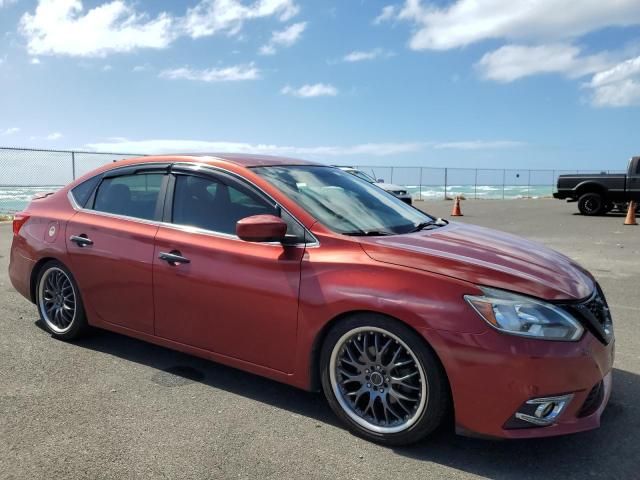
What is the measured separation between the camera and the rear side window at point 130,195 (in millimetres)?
4195

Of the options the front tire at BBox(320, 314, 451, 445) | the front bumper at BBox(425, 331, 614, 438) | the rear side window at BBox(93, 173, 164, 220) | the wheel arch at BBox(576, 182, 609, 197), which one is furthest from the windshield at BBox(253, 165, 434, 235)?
the wheel arch at BBox(576, 182, 609, 197)

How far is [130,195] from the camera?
4.38 meters

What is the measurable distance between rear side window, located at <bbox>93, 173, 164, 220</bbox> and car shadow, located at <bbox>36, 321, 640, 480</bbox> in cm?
121

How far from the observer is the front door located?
3389mm

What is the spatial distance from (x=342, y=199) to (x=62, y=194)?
8.44 feet

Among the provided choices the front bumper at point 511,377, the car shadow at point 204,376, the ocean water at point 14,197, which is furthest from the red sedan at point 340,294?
the ocean water at point 14,197

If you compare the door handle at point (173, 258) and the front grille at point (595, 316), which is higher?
the door handle at point (173, 258)

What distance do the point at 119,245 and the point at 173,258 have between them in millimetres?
609

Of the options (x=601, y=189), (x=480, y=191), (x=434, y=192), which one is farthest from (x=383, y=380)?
(x=480, y=191)

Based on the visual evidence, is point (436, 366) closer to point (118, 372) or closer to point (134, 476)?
point (134, 476)

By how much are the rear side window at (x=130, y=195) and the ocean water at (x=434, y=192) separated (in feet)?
46.6

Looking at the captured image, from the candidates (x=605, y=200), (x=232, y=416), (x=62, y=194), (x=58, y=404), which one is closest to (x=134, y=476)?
(x=232, y=416)

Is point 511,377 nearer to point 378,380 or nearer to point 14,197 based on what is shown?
point 378,380

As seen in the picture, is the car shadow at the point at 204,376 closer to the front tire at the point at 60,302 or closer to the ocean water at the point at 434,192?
the front tire at the point at 60,302
